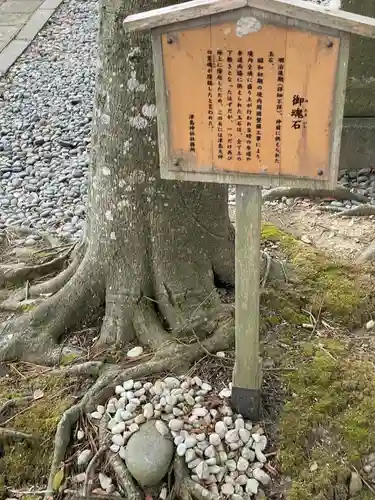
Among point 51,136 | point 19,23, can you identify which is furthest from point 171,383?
point 19,23

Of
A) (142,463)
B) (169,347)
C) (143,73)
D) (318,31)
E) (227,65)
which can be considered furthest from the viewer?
(169,347)

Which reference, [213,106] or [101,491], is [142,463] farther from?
[213,106]

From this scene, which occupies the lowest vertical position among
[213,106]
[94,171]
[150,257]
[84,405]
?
[84,405]

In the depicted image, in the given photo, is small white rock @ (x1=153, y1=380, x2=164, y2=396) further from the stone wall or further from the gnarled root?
the stone wall

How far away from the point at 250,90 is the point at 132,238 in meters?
1.37

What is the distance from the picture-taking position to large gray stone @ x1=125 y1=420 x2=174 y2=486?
3014 millimetres

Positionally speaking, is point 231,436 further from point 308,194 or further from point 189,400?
point 308,194

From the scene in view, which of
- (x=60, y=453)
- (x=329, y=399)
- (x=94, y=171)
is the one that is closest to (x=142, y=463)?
(x=60, y=453)

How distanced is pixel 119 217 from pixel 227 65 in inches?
52.4

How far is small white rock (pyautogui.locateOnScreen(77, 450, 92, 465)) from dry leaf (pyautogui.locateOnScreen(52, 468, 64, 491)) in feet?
0.30

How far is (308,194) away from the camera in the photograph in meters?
5.64

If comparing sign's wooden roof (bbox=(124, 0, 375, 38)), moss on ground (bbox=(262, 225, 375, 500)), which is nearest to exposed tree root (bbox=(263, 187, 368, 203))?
moss on ground (bbox=(262, 225, 375, 500))

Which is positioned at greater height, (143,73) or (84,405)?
(143,73)

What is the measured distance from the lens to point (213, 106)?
2600 millimetres
